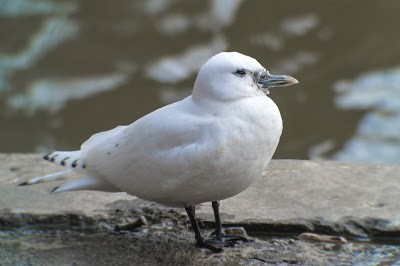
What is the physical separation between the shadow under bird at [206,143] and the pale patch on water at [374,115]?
328cm

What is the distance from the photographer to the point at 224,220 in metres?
3.55

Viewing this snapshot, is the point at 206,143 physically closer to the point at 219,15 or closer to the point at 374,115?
the point at 374,115

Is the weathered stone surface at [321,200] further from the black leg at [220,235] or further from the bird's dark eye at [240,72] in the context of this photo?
the bird's dark eye at [240,72]

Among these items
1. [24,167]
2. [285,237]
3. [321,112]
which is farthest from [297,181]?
[321,112]

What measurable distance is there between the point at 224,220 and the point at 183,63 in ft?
14.0

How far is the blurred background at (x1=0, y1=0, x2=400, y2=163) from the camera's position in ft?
22.3

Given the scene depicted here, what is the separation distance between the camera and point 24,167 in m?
4.24

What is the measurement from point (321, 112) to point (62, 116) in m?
2.18

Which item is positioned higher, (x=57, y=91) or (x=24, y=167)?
(x=57, y=91)

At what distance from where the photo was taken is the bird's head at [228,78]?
308 cm

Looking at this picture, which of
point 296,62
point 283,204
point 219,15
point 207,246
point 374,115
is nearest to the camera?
point 207,246

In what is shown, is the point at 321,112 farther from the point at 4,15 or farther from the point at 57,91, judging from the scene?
the point at 4,15

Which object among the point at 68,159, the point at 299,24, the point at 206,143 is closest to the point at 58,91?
the point at 299,24

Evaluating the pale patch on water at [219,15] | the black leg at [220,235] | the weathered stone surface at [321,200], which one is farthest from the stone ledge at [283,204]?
the pale patch on water at [219,15]
